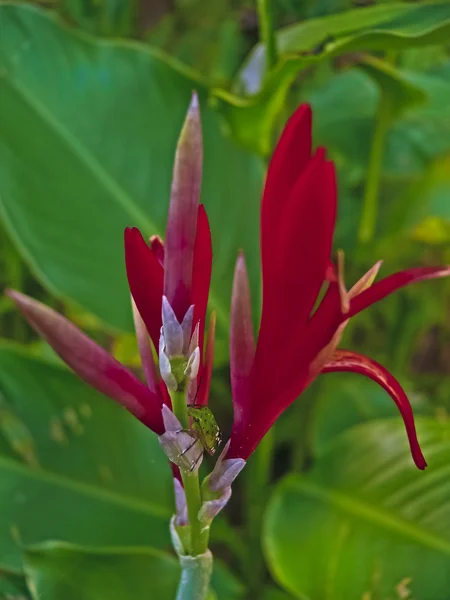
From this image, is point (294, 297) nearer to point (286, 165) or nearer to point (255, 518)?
point (286, 165)

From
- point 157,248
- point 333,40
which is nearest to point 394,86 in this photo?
point 333,40

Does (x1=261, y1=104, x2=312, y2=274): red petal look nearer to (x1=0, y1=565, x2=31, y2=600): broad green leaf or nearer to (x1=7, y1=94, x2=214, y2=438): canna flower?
(x1=7, y1=94, x2=214, y2=438): canna flower

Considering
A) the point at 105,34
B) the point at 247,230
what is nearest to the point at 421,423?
the point at 247,230

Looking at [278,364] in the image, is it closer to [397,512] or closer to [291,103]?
[397,512]

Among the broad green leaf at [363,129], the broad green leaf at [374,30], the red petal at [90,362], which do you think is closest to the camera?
the red petal at [90,362]

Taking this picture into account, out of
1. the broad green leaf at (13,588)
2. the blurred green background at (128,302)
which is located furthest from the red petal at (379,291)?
the broad green leaf at (13,588)

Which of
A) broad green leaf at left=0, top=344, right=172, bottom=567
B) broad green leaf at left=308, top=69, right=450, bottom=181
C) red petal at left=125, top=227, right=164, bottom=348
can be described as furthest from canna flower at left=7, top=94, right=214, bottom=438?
broad green leaf at left=308, top=69, right=450, bottom=181

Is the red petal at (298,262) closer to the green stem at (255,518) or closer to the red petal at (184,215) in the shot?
the red petal at (184,215)
